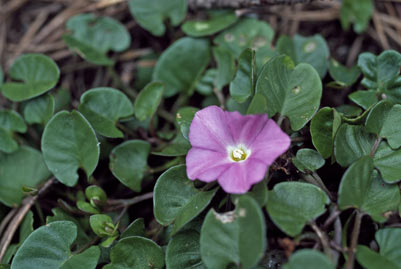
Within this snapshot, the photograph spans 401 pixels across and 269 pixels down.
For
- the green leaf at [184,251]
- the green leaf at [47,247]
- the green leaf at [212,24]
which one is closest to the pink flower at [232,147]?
the green leaf at [184,251]

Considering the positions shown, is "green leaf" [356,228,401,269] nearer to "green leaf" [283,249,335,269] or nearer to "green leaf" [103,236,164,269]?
"green leaf" [283,249,335,269]

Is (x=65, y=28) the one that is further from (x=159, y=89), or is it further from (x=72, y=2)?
(x=159, y=89)

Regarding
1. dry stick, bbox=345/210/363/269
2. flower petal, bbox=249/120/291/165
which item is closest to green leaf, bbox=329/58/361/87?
flower petal, bbox=249/120/291/165

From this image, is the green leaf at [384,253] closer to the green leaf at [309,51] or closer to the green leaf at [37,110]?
the green leaf at [309,51]

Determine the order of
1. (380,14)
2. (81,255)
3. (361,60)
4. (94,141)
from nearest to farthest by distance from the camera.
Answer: (81,255) → (94,141) → (361,60) → (380,14)

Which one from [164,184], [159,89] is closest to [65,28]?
[159,89]

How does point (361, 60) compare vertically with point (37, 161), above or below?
above

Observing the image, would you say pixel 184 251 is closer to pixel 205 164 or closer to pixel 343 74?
pixel 205 164
